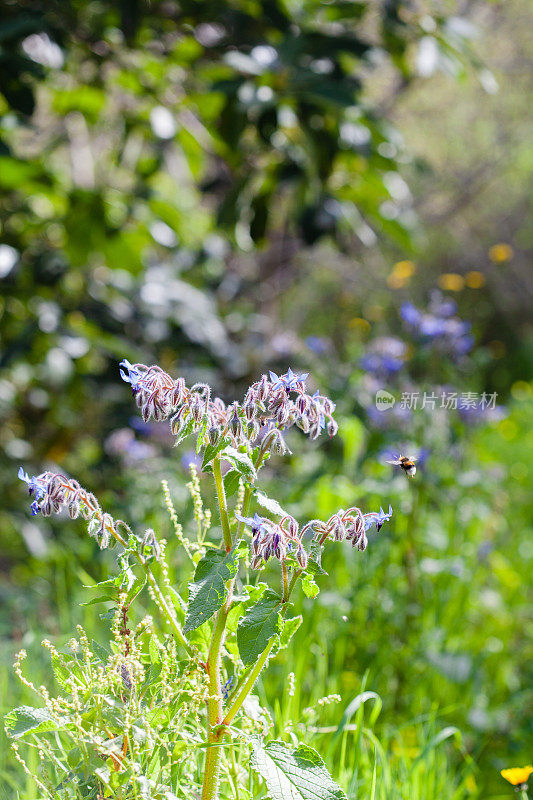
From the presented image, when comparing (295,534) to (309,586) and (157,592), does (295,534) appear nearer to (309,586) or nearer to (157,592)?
(309,586)

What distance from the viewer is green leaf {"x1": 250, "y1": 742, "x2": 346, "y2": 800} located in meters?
0.80

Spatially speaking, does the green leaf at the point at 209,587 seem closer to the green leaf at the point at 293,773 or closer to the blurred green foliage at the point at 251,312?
the green leaf at the point at 293,773

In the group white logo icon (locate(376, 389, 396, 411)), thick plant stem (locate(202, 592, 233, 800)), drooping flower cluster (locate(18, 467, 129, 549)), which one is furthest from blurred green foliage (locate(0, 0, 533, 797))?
drooping flower cluster (locate(18, 467, 129, 549))

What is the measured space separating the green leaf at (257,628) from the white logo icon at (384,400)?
1.34 m

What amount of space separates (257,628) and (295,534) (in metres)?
0.11

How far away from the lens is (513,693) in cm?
195

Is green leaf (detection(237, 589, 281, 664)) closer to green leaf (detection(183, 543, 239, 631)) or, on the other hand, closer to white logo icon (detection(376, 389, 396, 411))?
green leaf (detection(183, 543, 239, 631))

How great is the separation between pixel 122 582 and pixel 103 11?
4.77 feet

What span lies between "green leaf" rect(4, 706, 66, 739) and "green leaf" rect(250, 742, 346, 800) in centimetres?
23

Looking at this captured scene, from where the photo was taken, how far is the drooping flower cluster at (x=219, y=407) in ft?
2.70

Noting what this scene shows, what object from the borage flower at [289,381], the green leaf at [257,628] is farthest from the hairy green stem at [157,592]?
the borage flower at [289,381]

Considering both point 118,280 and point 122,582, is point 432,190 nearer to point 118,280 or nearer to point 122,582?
point 118,280

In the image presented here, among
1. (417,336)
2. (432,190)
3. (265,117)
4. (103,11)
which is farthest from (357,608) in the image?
(432,190)

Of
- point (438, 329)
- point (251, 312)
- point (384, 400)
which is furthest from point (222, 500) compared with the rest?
point (251, 312)
